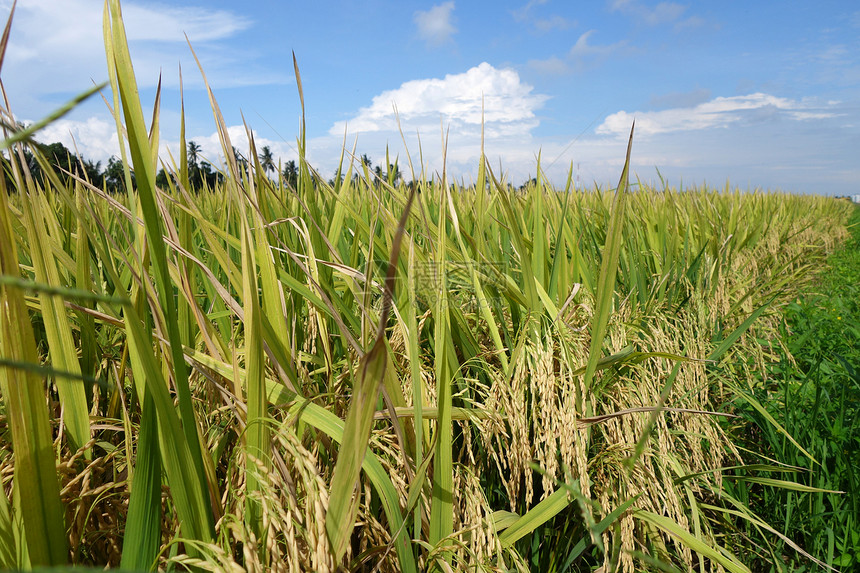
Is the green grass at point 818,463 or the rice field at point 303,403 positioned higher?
the rice field at point 303,403

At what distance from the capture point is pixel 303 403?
3.07ft

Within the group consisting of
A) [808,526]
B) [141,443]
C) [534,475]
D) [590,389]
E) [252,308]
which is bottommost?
[808,526]

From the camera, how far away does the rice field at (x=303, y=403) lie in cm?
67

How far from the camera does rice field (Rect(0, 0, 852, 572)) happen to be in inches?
26.5

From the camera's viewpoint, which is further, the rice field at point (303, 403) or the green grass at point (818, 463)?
the green grass at point (818, 463)

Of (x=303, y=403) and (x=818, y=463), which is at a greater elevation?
(x=303, y=403)

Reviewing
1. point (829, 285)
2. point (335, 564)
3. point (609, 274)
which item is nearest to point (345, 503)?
point (335, 564)

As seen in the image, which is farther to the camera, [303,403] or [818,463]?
[818,463]

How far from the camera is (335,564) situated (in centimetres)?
71

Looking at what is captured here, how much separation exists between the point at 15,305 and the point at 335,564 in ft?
1.80

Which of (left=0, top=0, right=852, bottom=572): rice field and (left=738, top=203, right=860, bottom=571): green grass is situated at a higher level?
(left=0, top=0, right=852, bottom=572): rice field

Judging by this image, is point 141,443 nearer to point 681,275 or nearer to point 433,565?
point 433,565

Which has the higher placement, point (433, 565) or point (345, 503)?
point (345, 503)

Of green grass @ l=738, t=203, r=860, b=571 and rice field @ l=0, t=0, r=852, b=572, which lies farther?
green grass @ l=738, t=203, r=860, b=571
